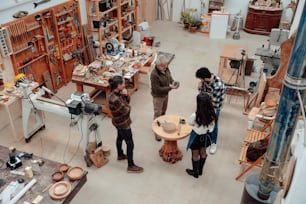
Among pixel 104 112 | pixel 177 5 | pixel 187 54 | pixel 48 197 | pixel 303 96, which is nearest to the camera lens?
pixel 303 96

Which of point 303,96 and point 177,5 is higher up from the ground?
point 303,96

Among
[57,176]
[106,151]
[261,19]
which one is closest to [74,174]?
[57,176]

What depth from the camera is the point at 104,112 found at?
235 inches

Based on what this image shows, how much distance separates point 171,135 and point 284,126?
8.07 feet

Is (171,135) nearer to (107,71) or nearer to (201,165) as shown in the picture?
(201,165)

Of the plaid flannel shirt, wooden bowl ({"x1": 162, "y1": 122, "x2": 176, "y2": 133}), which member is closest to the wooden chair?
the plaid flannel shirt

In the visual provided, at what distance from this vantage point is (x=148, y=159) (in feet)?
16.0

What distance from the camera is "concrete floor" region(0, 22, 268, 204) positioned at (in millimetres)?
4242

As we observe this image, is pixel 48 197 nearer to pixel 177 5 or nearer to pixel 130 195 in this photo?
pixel 130 195

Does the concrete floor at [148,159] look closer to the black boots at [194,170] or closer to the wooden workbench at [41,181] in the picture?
the black boots at [194,170]

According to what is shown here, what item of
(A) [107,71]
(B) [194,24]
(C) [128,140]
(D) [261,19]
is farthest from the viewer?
(B) [194,24]

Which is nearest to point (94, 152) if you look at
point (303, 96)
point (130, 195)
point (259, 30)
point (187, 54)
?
point (130, 195)

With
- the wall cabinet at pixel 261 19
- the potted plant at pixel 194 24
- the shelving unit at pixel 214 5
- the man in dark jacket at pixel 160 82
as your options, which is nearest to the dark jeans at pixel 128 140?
the man in dark jacket at pixel 160 82

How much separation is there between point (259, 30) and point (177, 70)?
4.22 metres
